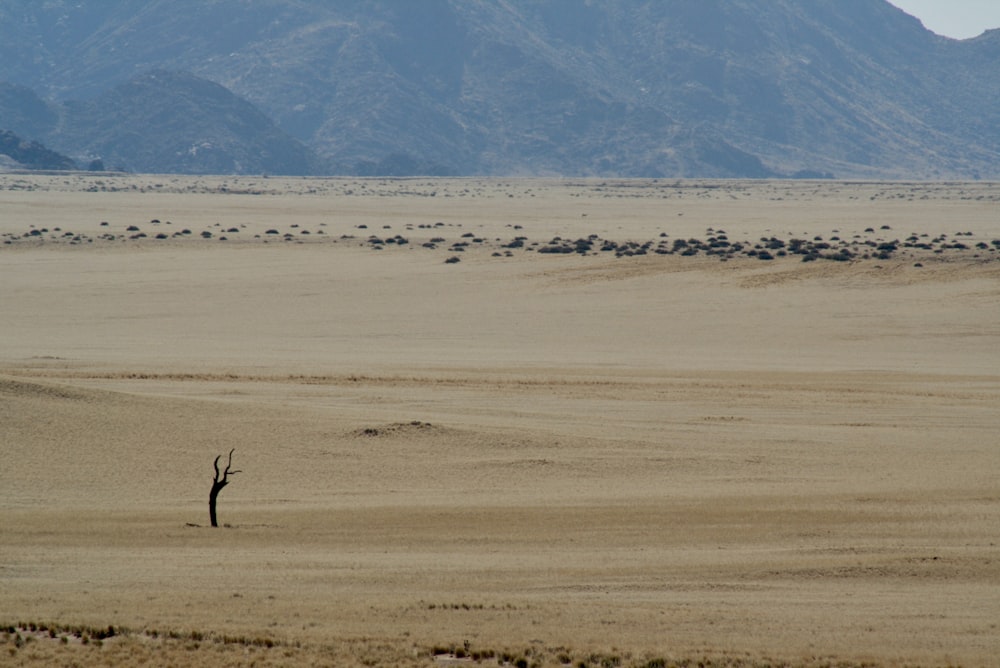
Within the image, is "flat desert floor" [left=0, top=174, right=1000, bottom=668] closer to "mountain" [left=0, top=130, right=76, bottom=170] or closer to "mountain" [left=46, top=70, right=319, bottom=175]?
"mountain" [left=0, top=130, right=76, bottom=170]

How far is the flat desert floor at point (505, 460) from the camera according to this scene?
12023 mm

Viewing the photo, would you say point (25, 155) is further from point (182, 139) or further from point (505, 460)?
point (505, 460)

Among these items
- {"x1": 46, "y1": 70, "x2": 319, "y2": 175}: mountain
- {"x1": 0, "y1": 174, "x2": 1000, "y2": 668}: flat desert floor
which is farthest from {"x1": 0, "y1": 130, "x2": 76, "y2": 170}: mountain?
{"x1": 0, "y1": 174, "x2": 1000, "y2": 668}: flat desert floor

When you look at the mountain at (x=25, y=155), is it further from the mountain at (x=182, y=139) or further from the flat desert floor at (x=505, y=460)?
the flat desert floor at (x=505, y=460)

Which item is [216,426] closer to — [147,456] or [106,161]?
[147,456]

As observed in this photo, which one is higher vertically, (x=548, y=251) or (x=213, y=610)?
(x=548, y=251)

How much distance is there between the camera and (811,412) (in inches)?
981

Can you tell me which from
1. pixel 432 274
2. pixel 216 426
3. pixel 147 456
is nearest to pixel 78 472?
pixel 147 456

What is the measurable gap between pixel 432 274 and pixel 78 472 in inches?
1162

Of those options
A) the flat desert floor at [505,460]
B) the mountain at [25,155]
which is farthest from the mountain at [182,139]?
the flat desert floor at [505,460]

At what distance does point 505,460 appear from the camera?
21.0 m

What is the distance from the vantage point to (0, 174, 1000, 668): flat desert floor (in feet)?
39.4

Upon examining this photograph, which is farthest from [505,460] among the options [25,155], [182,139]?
[182,139]

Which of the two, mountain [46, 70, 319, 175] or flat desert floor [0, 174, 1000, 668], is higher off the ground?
mountain [46, 70, 319, 175]
